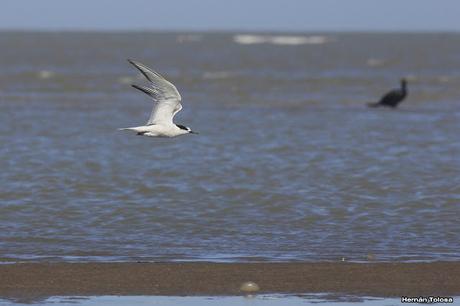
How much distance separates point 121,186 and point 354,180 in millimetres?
3331

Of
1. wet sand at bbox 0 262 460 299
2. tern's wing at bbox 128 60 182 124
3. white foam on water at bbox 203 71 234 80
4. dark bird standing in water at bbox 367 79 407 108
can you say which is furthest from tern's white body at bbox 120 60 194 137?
white foam on water at bbox 203 71 234 80

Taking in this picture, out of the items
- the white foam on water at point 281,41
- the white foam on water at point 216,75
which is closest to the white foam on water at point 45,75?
the white foam on water at point 216,75

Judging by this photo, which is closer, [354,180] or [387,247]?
[387,247]

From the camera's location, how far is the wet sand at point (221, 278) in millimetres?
9086

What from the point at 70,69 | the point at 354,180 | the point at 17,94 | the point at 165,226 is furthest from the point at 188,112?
the point at 70,69

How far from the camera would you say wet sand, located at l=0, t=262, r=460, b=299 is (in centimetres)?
909

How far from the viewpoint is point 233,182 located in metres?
15.7

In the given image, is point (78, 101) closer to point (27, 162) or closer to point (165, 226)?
point (27, 162)

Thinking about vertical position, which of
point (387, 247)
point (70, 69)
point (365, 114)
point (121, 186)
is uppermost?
point (70, 69)

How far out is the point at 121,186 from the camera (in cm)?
1534

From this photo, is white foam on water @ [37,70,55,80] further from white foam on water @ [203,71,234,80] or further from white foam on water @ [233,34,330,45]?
white foam on water @ [233,34,330,45]

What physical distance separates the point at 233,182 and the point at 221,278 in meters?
6.19

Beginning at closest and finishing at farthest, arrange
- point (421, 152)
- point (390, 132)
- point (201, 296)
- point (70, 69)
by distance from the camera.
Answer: point (201, 296), point (421, 152), point (390, 132), point (70, 69)

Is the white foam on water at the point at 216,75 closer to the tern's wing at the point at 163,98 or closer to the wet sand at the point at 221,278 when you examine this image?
the tern's wing at the point at 163,98
